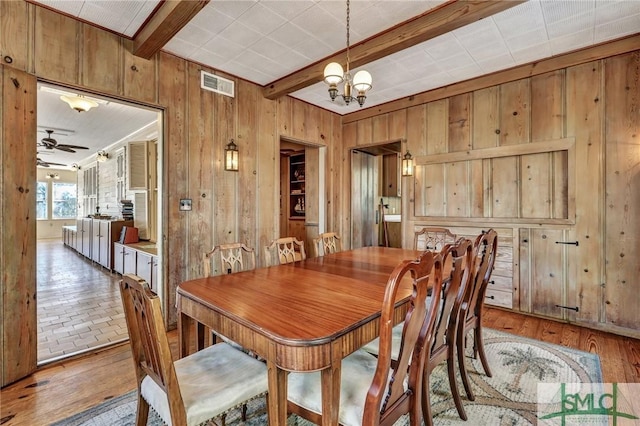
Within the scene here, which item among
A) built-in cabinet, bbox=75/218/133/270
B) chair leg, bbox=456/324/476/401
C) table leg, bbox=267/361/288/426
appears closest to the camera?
table leg, bbox=267/361/288/426

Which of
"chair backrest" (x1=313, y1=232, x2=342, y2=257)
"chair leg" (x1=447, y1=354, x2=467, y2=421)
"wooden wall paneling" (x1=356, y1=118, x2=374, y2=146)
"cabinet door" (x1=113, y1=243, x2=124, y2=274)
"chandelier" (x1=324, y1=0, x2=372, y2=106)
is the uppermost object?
"wooden wall paneling" (x1=356, y1=118, x2=374, y2=146)

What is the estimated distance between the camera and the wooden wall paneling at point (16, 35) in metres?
2.24

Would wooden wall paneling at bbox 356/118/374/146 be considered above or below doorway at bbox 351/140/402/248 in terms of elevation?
above

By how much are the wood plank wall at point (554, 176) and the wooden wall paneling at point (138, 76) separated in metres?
3.34

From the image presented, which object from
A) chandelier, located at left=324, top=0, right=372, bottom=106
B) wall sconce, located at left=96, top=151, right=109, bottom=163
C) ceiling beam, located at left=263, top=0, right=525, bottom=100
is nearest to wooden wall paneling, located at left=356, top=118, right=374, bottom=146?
ceiling beam, located at left=263, top=0, right=525, bottom=100

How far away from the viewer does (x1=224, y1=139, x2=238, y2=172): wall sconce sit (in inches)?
143

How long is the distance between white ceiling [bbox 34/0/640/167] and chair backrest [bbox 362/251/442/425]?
225cm

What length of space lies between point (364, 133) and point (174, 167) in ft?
10.0

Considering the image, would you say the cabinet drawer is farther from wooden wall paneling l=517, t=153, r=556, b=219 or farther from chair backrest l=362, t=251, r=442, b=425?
chair backrest l=362, t=251, r=442, b=425

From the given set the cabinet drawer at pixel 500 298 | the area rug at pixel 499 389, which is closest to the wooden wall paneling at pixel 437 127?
the cabinet drawer at pixel 500 298

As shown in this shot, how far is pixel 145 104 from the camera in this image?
9.91 feet

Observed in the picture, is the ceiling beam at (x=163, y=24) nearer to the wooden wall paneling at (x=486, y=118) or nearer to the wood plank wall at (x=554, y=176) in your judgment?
the wood plank wall at (x=554, y=176)

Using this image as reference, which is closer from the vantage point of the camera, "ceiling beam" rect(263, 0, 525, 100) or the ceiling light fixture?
"ceiling beam" rect(263, 0, 525, 100)

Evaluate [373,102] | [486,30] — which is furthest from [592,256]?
[373,102]
